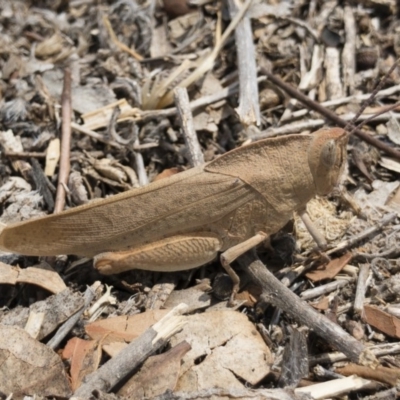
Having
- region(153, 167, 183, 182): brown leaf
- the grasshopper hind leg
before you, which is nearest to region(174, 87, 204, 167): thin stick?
region(153, 167, 183, 182): brown leaf

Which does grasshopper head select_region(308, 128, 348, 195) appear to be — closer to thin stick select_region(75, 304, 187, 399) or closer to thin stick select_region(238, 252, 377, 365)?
thin stick select_region(238, 252, 377, 365)

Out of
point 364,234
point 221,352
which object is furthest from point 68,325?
point 364,234

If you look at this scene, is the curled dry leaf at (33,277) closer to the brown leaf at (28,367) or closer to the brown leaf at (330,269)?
the brown leaf at (28,367)

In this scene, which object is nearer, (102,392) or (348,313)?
(102,392)

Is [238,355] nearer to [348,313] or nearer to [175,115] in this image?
[348,313]

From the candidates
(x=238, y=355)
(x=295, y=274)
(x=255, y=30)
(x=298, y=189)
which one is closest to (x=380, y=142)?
(x=298, y=189)

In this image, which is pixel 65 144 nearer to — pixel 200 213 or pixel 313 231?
pixel 200 213

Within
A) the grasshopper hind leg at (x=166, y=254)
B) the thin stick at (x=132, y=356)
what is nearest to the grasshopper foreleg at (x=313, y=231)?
the grasshopper hind leg at (x=166, y=254)
